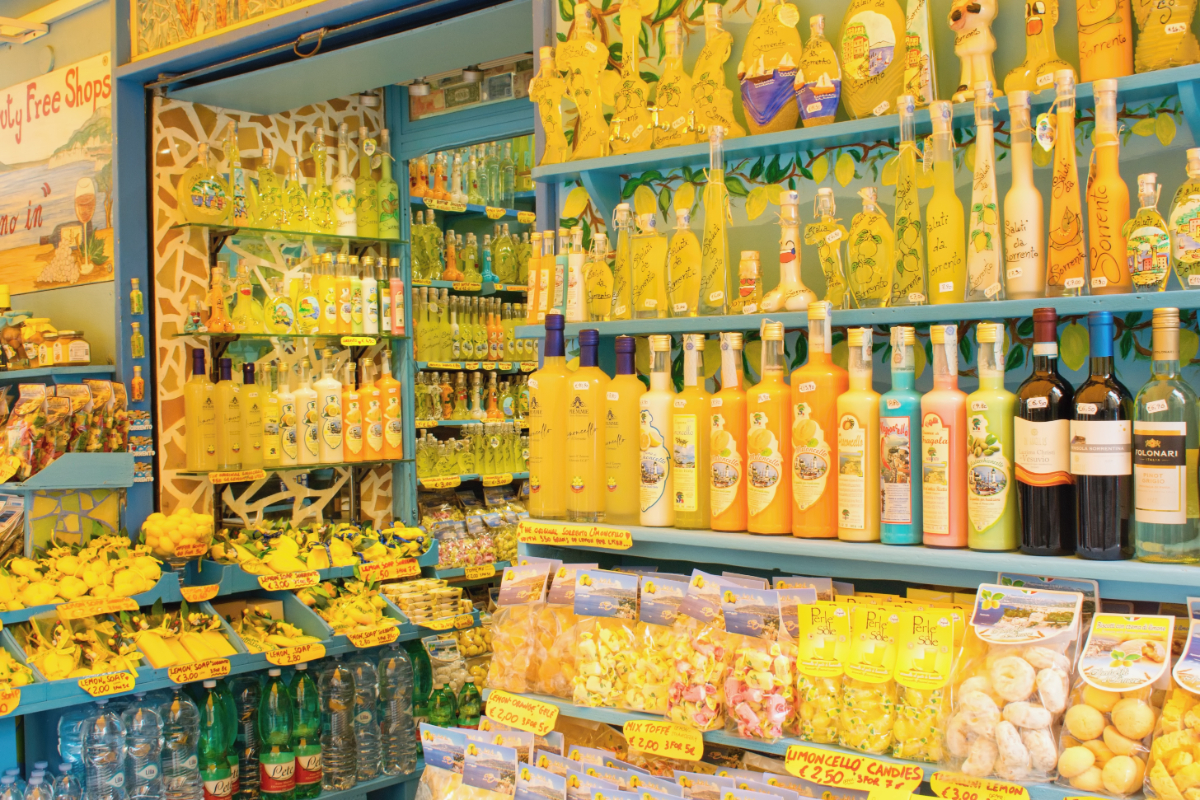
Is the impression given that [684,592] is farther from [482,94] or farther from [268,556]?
[482,94]

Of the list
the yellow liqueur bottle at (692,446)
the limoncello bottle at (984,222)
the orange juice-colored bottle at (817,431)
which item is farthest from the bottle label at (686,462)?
the limoncello bottle at (984,222)

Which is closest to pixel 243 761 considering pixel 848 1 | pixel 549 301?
pixel 549 301

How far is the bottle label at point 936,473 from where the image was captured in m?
1.82

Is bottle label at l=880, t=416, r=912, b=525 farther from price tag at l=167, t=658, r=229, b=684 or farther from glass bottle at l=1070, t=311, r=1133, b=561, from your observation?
price tag at l=167, t=658, r=229, b=684

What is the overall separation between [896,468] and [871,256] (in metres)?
0.45

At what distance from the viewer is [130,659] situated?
3.15 m

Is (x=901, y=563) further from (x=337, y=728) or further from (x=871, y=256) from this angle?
(x=337, y=728)

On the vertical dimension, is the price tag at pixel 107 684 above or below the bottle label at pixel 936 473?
below

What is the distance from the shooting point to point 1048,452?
172 cm

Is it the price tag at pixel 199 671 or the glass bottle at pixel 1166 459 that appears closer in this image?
the glass bottle at pixel 1166 459

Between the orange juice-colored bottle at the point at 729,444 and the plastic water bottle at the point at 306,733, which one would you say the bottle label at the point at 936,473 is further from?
the plastic water bottle at the point at 306,733

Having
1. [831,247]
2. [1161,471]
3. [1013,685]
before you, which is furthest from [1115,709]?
[831,247]

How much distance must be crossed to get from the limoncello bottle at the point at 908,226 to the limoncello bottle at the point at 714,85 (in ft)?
1.38

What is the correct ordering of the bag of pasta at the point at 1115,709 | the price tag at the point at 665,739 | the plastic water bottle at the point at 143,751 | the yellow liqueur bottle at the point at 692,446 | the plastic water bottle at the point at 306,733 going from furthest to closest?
1. the plastic water bottle at the point at 306,733
2. the plastic water bottle at the point at 143,751
3. the yellow liqueur bottle at the point at 692,446
4. the price tag at the point at 665,739
5. the bag of pasta at the point at 1115,709
